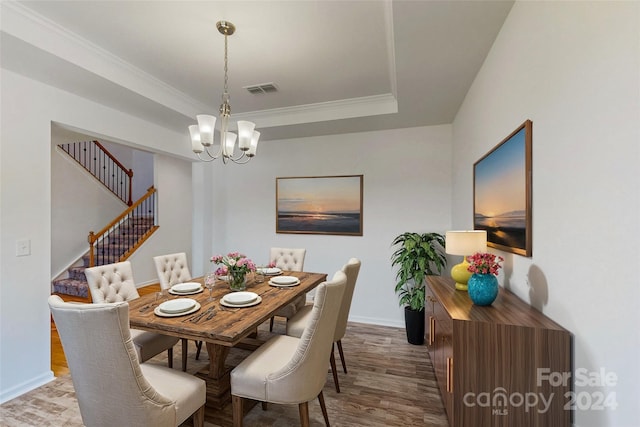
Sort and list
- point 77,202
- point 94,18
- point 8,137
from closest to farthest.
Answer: point 94,18, point 8,137, point 77,202

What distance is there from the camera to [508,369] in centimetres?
128

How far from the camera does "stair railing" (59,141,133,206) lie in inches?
232

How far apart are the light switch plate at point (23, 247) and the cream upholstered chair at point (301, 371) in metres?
2.09

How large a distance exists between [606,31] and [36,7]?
3.06m

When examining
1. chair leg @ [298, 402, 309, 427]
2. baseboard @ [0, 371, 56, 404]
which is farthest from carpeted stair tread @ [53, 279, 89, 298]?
chair leg @ [298, 402, 309, 427]

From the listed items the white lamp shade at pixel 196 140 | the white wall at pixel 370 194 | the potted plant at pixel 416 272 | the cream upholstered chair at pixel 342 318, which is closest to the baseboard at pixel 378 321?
the white wall at pixel 370 194

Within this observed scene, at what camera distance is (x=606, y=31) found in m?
0.98

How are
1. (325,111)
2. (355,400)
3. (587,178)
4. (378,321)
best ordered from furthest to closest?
(378,321) → (325,111) → (355,400) → (587,178)

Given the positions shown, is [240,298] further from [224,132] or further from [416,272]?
[416,272]

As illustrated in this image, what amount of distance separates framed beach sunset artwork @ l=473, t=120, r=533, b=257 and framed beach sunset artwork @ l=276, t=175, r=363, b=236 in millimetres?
1830

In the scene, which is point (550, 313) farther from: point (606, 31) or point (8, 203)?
point (8, 203)

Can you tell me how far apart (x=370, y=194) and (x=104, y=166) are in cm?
614

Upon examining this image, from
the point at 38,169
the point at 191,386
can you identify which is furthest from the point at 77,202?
the point at 191,386

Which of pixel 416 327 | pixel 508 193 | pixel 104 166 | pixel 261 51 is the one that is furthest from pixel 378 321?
pixel 104 166
